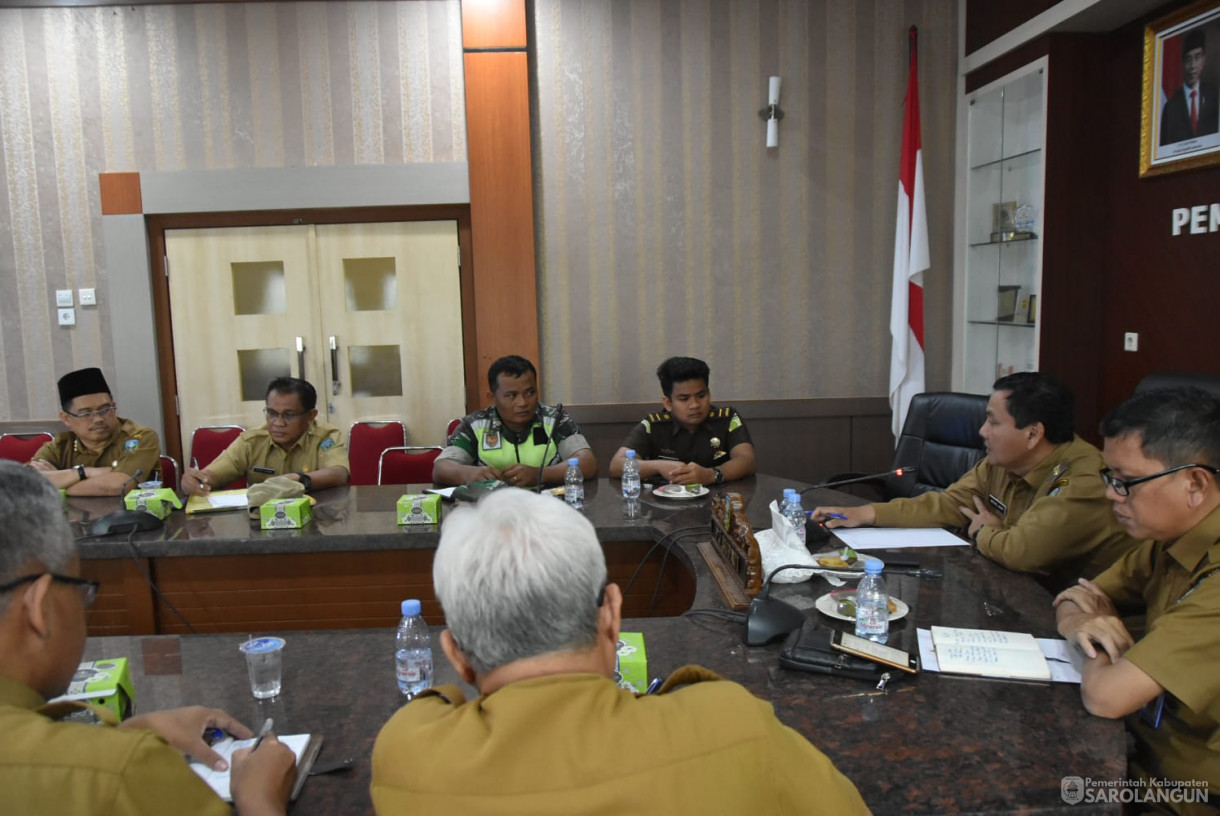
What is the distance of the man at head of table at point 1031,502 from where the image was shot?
2.18m

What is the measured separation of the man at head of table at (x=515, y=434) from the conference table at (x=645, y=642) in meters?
0.29

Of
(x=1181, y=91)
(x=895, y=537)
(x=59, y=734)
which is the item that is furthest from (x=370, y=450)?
(x=1181, y=91)

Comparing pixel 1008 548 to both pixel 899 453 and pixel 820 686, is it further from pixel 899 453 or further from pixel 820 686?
pixel 899 453

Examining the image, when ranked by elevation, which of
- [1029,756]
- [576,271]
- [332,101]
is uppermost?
[332,101]

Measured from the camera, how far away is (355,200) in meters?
4.43

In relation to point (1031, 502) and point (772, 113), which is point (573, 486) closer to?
point (1031, 502)

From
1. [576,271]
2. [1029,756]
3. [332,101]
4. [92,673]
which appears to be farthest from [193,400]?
[1029,756]

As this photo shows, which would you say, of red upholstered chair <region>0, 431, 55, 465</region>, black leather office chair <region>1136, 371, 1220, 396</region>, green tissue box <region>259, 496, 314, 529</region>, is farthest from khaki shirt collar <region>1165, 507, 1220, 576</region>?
red upholstered chair <region>0, 431, 55, 465</region>

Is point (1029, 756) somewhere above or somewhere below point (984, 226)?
below

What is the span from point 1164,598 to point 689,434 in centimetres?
200

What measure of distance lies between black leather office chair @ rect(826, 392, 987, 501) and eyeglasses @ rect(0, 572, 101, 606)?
2.76 meters

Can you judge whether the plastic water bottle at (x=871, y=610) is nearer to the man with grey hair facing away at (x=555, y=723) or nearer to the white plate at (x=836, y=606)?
the white plate at (x=836, y=606)

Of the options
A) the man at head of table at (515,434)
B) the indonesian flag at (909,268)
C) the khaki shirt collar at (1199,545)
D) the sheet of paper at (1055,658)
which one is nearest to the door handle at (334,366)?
the man at head of table at (515,434)

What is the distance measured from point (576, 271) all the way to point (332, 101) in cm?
152
